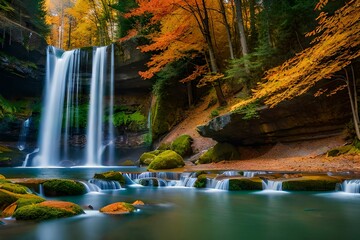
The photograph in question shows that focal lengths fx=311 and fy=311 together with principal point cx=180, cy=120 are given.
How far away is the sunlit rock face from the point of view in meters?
12.4

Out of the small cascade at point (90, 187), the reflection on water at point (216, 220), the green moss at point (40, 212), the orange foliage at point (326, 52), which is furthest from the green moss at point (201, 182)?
the green moss at point (40, 212)

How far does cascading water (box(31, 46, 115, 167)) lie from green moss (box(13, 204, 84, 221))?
17.2 m

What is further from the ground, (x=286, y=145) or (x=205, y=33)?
(x=205, y=33)

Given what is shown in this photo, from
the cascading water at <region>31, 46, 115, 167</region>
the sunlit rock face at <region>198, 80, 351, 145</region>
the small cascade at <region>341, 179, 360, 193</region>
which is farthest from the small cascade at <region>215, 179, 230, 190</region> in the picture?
the cascading water at <region>31, 46, 115, 167</region>

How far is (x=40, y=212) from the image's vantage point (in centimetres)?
541

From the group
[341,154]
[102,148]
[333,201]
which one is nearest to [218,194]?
[333,201]

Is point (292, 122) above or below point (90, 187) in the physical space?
above

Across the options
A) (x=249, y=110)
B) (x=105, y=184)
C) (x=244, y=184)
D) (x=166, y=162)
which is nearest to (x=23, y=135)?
(x=166, y=162)

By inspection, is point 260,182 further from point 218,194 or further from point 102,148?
point 102,148

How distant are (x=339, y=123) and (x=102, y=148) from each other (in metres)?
16.0

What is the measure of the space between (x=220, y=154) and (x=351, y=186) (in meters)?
7.57

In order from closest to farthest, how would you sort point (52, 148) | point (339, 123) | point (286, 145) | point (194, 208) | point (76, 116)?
point (194, 208), point (339, 123), point (286, 145), point (52, 148), point (76, 116)

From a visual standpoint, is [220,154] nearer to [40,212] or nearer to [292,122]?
[292,122]

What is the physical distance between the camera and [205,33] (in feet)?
57.0
